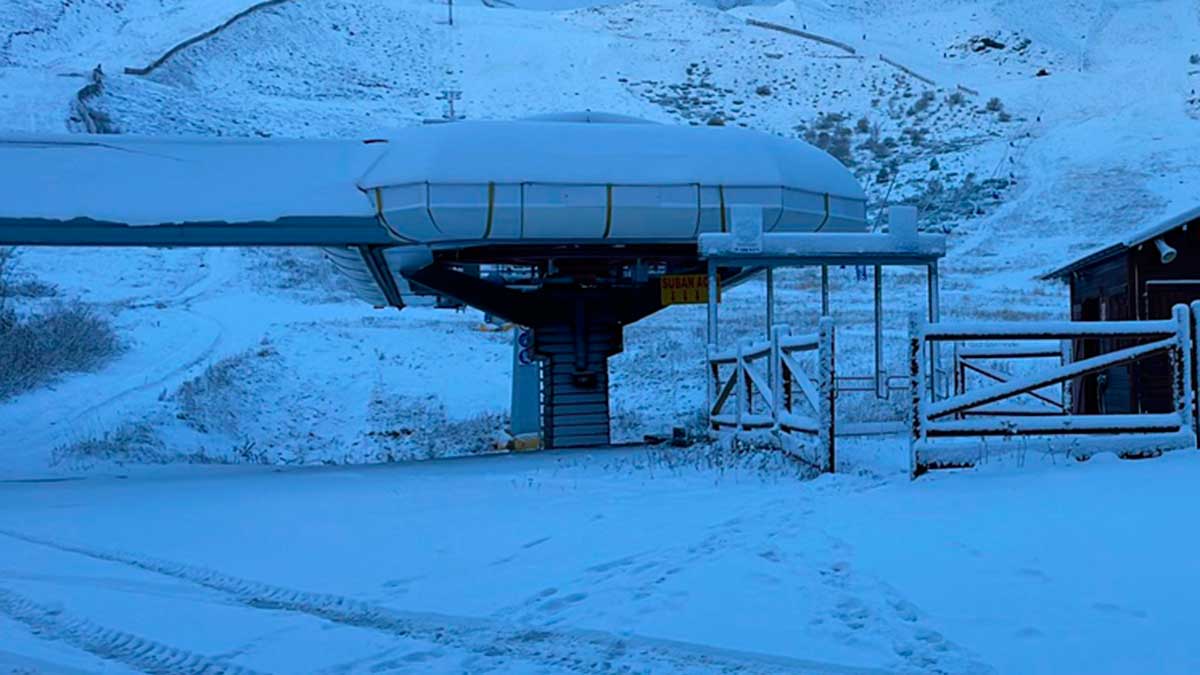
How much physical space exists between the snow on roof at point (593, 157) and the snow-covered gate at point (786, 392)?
92.5 inches

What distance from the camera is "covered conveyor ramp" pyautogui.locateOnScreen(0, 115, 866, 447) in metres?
13.2

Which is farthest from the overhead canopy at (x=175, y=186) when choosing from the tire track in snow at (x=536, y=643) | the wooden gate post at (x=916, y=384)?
the tire track in snow at (x=536, y=643)

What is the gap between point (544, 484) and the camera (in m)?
10.2

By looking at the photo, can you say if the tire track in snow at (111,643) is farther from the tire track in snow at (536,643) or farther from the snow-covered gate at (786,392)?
the snow-covered gate at (786,392)

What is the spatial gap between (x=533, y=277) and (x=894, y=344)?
37.1 feet

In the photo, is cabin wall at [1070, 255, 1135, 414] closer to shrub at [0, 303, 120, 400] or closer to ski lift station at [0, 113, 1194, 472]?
ski lift station at [0, 113, 1194, 472]

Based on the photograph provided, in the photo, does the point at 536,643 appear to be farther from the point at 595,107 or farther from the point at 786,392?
the point at 595,107

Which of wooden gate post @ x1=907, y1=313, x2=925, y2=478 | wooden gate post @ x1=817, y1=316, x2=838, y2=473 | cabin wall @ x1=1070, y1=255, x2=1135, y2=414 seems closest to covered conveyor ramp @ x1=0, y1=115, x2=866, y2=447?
cabin wall @ x1=1070, y1=255, x2=1135, y2=414

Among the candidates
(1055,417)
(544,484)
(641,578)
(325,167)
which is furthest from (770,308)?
(641,578)

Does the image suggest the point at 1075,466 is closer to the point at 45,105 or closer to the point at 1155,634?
the point at 1155,634

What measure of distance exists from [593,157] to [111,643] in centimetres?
975

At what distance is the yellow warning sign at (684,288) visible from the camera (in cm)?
1580

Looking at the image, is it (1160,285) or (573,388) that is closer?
(1160,285)

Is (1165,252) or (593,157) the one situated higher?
(593,157)
